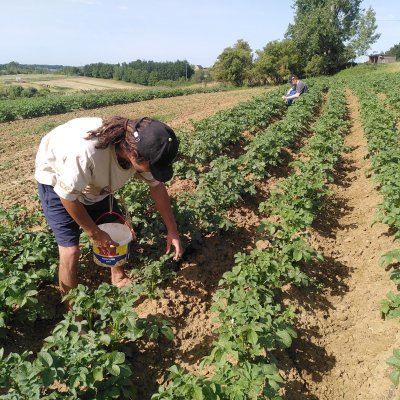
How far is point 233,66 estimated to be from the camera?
5019cm

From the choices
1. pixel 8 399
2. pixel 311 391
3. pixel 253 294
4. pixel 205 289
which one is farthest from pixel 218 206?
pixel 8 399

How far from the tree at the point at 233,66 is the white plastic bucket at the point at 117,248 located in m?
50.1

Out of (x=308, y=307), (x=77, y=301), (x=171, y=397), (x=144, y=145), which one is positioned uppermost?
(x=144, y=145)

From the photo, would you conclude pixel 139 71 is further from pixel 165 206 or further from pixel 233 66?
pixel 165 206

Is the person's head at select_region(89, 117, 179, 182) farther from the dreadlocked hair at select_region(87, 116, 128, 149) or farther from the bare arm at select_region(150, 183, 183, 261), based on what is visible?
the bare arm at select_region(150, 183, 183, 261)

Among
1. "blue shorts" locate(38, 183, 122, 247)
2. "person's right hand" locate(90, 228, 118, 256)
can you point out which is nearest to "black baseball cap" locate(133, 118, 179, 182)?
"person's right hand" locate(90, 228, 118, 256)

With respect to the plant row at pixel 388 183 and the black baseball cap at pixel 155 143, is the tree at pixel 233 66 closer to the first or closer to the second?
the plant row at pixel 388 183

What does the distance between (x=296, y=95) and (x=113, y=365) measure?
12.8 m

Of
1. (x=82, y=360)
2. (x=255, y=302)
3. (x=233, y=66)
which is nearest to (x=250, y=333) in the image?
(x=255, y=302)

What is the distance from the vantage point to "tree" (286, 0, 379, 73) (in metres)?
49.6

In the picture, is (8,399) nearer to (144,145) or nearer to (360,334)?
(144,145)

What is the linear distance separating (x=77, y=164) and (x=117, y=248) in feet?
3.06

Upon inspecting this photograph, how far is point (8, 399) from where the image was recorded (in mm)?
1987

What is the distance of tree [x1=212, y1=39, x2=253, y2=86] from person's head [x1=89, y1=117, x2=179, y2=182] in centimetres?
5067
